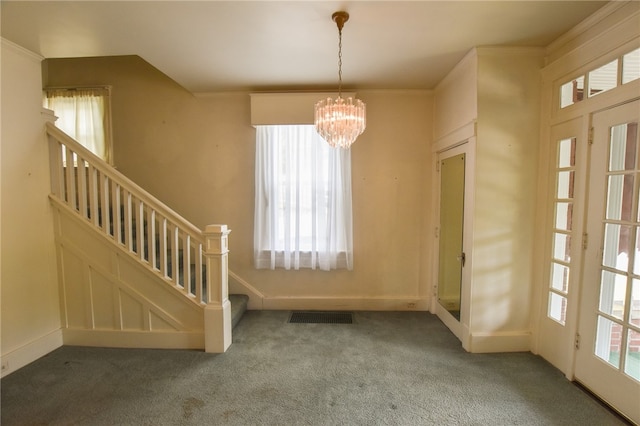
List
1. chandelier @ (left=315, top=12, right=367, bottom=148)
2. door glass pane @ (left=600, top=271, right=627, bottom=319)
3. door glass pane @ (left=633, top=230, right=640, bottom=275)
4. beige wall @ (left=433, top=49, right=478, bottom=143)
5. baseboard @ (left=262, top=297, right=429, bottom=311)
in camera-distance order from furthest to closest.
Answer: baseboard @ (left=262, top=297, right=429, bottom=311) → beige wall @ (left=433, top=49, right=478, bottom=143) → chandelier @ (left=315, top=12, right=367, bottom=148) → door glass pane @ (left=600, top=271, right=627, bottom=319) → door glass pane @ (left=633, top=230, right=640, bottom=275)

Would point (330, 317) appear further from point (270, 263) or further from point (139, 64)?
point (139, 64)

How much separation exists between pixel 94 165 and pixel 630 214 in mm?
4200

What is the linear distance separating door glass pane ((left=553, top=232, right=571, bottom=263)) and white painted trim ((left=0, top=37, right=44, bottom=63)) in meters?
4.80

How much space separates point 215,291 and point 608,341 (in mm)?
3038

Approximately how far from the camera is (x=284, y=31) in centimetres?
228

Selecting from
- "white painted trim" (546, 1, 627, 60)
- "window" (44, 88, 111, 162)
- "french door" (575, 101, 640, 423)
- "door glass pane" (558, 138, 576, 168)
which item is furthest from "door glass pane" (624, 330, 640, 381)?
"window" (44, 88, 111, 162)

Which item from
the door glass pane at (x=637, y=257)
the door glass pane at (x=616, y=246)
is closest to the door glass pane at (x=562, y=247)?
the door glass pane at (x=616, y=246)

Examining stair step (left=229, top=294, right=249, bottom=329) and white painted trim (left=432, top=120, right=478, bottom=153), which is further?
stair step (left=229, top=294, right=249, bottom=329)

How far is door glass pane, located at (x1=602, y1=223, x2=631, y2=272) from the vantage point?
75.5 inches

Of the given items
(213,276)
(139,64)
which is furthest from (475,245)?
(139,64)

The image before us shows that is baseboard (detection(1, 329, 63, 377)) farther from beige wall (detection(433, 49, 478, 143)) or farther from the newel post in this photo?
beige wall (detection(433, 49, 478, 143))

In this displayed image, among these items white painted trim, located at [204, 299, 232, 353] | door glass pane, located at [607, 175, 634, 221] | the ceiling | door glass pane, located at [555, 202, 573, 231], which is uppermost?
the ceiling

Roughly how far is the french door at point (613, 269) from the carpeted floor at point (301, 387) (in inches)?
9.0

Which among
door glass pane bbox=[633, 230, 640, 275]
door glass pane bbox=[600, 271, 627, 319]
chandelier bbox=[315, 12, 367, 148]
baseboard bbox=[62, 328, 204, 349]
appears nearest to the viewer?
door glass pane bbox=[633, 230, 640, 275]
